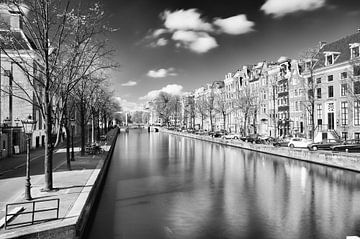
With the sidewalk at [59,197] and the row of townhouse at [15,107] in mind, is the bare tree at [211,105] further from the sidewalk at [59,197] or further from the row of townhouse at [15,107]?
the sidewalk at [59,197]

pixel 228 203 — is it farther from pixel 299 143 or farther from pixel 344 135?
pixel 344 135

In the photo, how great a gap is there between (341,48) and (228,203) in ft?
148

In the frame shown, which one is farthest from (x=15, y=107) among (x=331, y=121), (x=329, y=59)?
(x=329, y=59)

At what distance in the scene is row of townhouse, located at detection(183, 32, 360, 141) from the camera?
149 feet

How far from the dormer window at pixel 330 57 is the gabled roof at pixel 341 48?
65 cm

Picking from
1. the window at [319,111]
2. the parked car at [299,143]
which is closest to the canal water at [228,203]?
the parked car at [299,143]

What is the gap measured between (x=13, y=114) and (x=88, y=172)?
25970mm

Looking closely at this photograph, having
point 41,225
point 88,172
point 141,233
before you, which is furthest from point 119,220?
point 88,172

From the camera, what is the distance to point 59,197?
1485 centimetres

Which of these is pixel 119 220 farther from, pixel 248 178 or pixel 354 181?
pixel 354 181

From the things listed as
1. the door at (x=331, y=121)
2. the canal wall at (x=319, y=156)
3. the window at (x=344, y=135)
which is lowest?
the canal wall at (x=319, y=156)

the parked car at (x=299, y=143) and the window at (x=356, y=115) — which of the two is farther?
the window at (x=356, y=115)

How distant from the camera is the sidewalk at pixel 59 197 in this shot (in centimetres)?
1041

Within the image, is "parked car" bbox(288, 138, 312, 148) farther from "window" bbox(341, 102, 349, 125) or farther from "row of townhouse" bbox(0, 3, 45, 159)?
"row of townhouse" bbox(0, 3, 45, 159)
